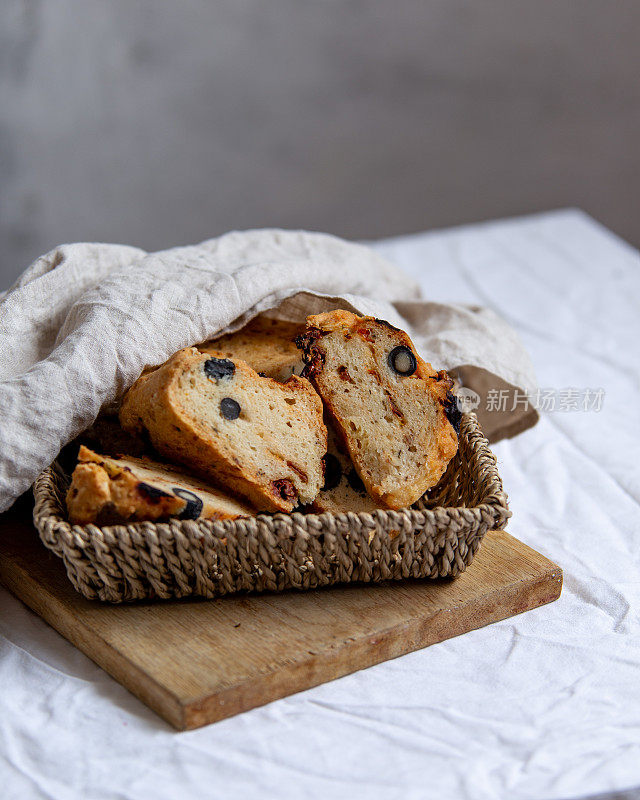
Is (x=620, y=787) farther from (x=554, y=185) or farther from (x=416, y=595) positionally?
(x=554, y=185)

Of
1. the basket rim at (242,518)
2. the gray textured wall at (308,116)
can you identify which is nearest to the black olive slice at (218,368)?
the basket rim at (242,518)

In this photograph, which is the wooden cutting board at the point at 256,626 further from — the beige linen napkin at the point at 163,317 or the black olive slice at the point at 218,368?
the black olive slice at the point at 218,368

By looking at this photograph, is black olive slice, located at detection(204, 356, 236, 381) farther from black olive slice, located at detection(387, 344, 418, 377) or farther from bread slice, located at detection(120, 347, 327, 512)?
black olive slice, located at detection(387, 344, 418, 377)

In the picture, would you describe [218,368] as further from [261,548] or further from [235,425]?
[261,548]

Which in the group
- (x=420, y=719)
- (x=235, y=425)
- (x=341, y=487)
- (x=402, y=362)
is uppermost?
(x=402, y=362)

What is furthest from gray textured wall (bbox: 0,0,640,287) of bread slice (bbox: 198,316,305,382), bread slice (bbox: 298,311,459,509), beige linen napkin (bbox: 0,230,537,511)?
bread slice (bbox: 298,311,459,509)

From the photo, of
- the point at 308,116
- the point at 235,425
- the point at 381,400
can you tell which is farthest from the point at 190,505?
the point at 308,116
